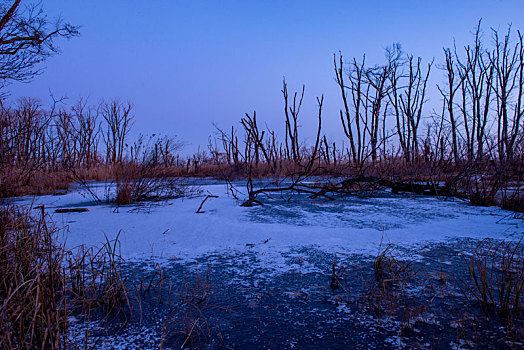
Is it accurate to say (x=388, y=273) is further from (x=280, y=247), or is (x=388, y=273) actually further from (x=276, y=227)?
(x=276, y=227)

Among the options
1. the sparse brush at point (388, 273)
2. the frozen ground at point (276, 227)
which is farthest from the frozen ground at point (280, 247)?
the sparse brush at point (388, 273)

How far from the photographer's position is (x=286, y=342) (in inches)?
45.7

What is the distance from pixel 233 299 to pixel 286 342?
0.45 meters

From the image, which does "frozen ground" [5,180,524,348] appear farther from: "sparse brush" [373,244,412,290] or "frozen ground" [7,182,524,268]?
"sparse brush" [373,244,412,290]

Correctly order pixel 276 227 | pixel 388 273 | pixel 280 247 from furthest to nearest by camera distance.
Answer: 1. pixel 276 227
2. pixel 280 247
3. pixel 388 273

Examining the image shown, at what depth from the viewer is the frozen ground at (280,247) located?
49.1 inches

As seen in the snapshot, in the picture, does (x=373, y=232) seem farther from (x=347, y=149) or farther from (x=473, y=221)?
(x=347, y=149)

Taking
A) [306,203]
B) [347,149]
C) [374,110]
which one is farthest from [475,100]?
[306,203]

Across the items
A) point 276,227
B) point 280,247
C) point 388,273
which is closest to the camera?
point 388,273

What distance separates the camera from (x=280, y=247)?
2475 millimetres

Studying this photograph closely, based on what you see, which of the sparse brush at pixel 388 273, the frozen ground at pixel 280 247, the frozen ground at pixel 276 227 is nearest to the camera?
the frozen ground at pixel 280 247

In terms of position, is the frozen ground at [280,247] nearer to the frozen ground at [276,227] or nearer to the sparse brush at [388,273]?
the frozen ground at [276,227]

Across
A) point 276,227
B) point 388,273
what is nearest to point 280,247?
point 276,227

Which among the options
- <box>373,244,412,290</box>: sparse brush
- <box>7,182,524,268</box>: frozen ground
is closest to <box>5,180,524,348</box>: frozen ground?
<box>7,182,524,268</box>: frozen ground
